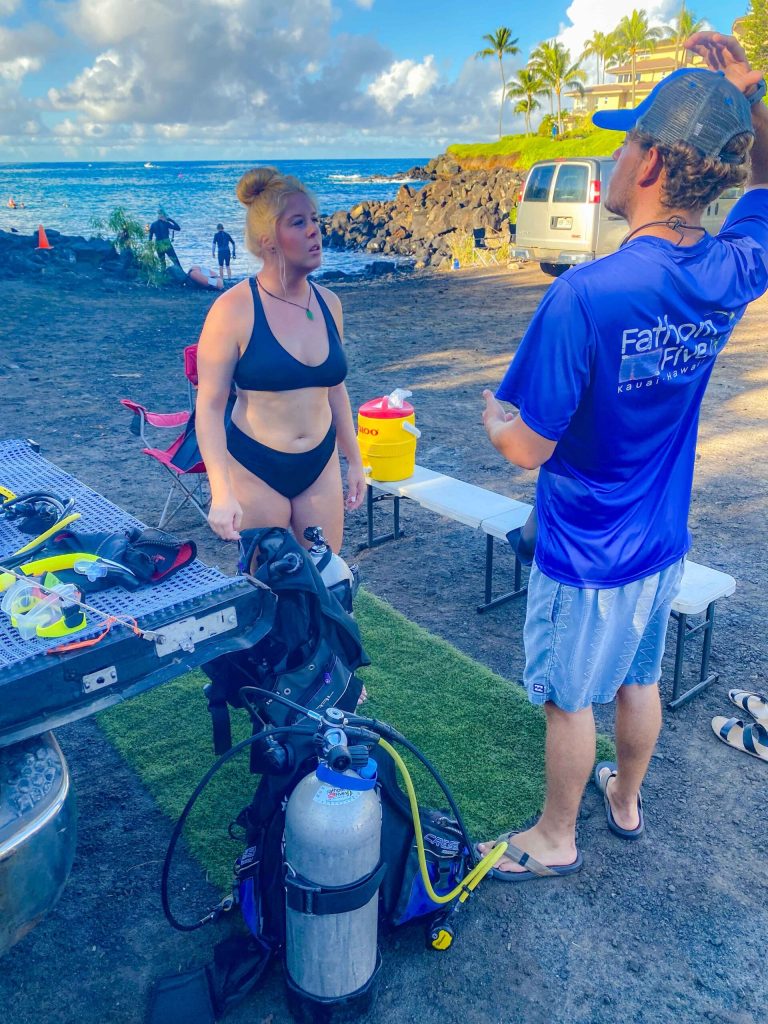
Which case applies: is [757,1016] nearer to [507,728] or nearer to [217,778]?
[507,728]

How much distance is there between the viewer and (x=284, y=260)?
129 inches

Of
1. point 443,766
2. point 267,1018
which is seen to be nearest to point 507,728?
point 443,766

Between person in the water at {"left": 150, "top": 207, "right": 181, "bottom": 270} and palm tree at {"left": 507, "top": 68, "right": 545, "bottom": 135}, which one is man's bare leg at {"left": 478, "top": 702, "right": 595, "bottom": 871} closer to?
person in the water at {"left": 150, "top": 207, "right": 181, "bottom": 270}

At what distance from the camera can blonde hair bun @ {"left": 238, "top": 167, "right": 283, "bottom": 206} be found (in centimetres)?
323

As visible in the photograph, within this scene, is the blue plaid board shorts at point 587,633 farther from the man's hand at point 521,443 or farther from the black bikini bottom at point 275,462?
the black bikini bottom at point 275,462

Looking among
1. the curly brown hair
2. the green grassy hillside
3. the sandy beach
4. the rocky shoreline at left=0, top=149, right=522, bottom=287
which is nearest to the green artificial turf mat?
the sandy beach

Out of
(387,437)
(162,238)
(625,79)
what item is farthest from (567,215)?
(625,79)

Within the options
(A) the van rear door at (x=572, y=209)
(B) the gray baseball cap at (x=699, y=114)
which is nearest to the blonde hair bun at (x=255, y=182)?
(B) the gray baseball cap at (x=699, y=114)

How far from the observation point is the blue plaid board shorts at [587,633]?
257cm

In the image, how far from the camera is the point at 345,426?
12.6 ft

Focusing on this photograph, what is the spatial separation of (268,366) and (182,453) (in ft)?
7.94

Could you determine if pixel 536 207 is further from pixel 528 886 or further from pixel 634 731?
pixel 528 886

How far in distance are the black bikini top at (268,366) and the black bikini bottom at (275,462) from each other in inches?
9.9

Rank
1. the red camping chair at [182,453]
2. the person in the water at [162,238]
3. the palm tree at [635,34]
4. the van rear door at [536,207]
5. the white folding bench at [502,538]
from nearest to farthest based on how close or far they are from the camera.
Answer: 1. the white folding bench at [502,538]
2. the red camping chair at [182,453]
3. the van rear door at [536,207]
4. the person in the water at [162,238]
5. the palm tree at [635,34]
